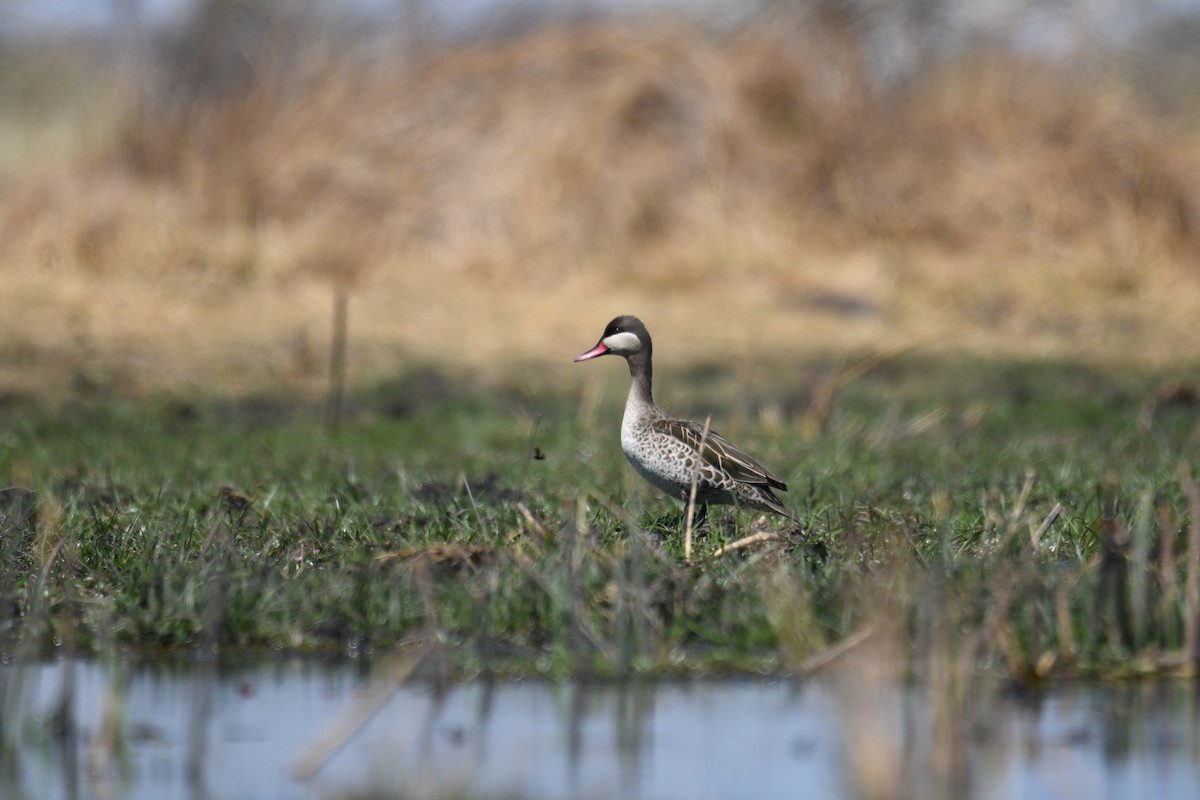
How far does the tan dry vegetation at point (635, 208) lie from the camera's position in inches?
638

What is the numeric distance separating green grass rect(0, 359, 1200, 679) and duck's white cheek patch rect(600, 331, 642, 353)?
0.43 metres

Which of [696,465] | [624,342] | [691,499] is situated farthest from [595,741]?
[624,342]

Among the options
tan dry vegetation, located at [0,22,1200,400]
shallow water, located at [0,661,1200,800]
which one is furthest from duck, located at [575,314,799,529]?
tan dry vegetation, located at [0,22,1200,400]

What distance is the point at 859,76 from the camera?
1994 cm

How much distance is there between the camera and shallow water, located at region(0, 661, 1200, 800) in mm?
4223

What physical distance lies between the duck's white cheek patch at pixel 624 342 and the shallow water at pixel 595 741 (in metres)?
2.72

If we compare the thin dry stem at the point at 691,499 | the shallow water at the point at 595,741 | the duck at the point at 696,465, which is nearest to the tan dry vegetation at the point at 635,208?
the duck at the point at 696,465

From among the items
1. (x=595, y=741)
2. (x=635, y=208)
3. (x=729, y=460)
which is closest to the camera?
(x=595, y=741)

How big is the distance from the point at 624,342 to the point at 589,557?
6.68ft

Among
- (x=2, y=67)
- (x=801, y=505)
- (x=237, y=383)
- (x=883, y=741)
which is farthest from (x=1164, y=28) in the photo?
(x=883, y=741)

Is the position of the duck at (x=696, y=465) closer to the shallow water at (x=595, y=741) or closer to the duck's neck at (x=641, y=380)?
the duck's neck at (x=641, y=380)

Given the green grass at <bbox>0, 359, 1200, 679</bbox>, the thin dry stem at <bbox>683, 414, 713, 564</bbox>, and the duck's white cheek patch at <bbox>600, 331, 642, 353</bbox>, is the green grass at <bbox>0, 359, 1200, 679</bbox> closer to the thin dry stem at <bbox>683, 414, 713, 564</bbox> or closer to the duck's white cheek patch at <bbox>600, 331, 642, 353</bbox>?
the thin dry stem at <bbox>683, 414, 713, 564</bbox>

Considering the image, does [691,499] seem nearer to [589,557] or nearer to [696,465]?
[696,465]

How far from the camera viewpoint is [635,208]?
1838 cm
